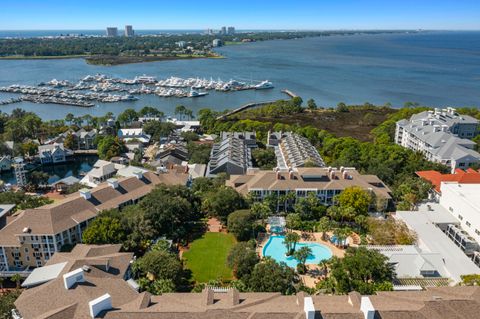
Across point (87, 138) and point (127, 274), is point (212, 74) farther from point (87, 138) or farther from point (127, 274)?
point (127, 274)

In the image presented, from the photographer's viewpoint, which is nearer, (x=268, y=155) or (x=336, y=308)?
(x=336, y=308)

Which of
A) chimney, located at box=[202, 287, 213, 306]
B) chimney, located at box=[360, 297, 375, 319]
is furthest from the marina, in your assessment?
chimney, located at box=[360, 297, 375, 319]

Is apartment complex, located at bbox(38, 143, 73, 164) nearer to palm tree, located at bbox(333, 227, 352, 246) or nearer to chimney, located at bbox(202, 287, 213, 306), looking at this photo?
palm tree, located at bbox(333, 227, 352, 246)

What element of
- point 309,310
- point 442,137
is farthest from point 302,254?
point 442,137

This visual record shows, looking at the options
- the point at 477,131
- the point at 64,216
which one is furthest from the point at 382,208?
the point at 477,131

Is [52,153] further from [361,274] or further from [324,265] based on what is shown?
[361,274]

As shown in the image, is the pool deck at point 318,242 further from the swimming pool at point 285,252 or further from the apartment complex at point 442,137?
the apartment complex at point 442,137

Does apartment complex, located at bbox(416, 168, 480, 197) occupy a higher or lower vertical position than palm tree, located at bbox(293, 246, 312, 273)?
higher
